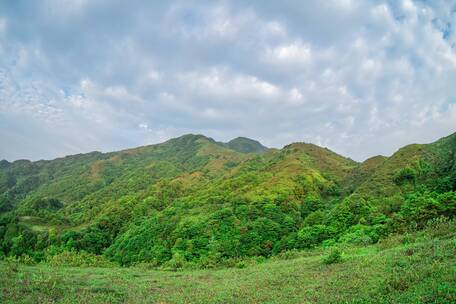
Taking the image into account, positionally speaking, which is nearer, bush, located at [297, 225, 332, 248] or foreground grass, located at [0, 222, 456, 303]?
foreground grass, located at [0, 222, 456, 303]

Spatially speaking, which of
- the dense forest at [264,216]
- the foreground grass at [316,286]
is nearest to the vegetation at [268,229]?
the foreground grass at [316,286]

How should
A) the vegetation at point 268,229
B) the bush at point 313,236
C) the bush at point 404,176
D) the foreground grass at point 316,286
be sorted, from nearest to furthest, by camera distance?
the foreground grass at point 316,286 → the vegetation at point 268,229 → the bush at point 313,236 → the bush at point 404,176

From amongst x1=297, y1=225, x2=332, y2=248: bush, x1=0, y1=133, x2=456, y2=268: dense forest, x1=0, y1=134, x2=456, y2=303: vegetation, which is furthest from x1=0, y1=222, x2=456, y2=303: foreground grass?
x1=297, y1=225, x2=332, y2=248: bush

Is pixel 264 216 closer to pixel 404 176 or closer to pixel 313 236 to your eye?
pixel 313 236

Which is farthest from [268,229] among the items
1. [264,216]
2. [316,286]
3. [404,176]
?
[316,286]

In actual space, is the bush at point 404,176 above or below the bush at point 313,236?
above

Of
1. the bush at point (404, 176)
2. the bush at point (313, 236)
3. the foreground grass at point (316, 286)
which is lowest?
the bush at point (313, 236)

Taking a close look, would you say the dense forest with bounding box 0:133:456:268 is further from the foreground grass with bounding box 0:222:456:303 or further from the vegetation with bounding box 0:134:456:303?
the foreground grass with bounding box 0:222:456:303

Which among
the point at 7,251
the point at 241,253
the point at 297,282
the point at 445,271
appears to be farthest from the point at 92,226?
the point at 445,271

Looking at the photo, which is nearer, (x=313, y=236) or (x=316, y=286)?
(x=316, y=286)

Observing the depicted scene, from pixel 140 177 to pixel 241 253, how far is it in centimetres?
13206

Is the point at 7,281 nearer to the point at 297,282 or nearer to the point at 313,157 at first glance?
the point at 297,282

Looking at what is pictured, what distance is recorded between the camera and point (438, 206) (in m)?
27.2

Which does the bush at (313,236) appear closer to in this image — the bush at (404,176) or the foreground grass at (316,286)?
the foreground grass at (316,286)
